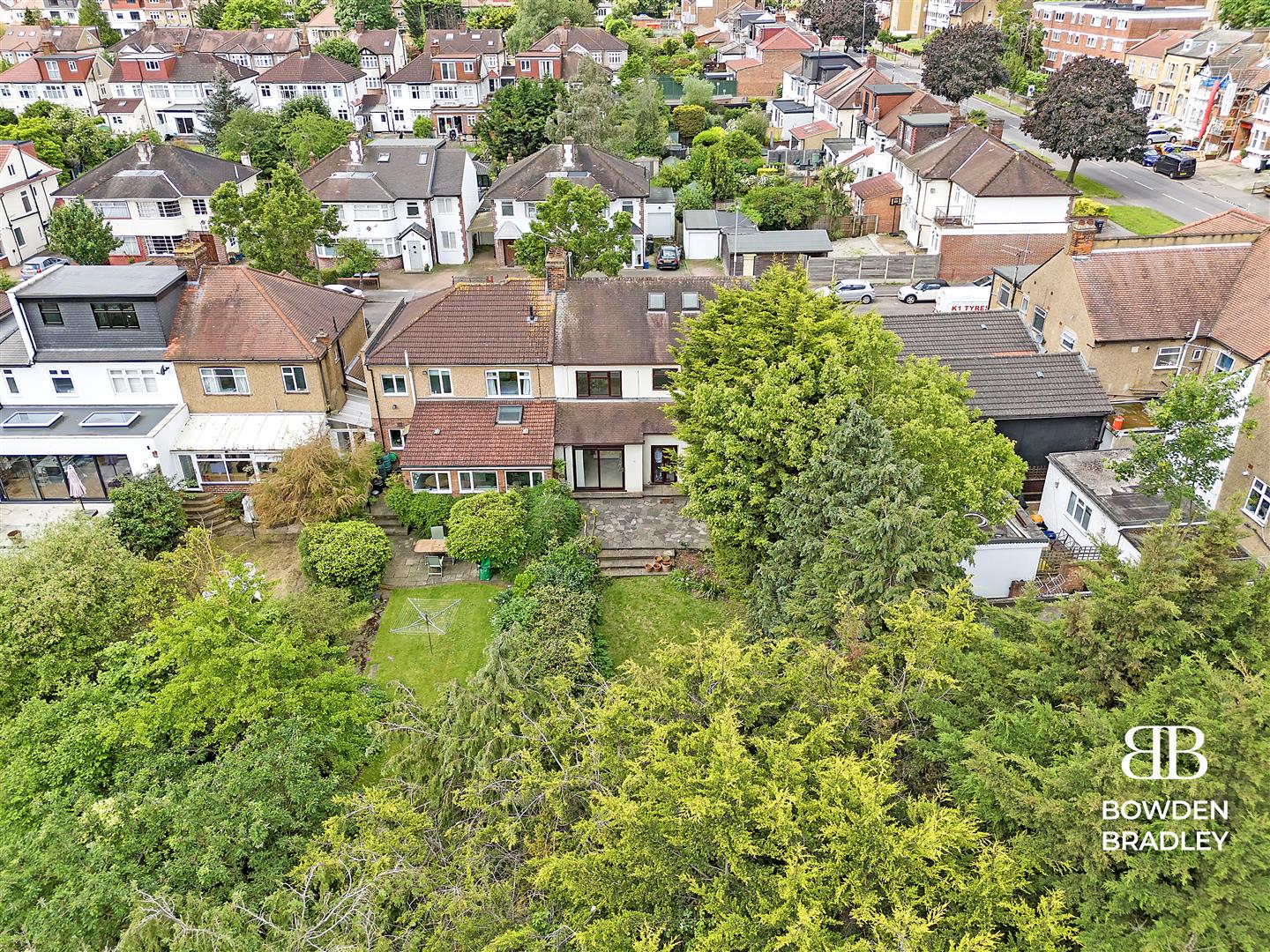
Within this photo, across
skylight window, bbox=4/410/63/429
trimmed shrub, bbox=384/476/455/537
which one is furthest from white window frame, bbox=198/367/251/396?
trimmed shrub, bbox=384/476/455/537

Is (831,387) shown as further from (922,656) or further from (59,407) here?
(59,407)

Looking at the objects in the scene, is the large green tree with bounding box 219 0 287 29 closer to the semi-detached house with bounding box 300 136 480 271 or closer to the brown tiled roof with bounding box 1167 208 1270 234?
the semi-detached house with bounding box 300 136 480 271

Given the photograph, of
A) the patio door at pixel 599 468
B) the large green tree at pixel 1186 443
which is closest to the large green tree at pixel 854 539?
the large green tree at pixel 1186 443

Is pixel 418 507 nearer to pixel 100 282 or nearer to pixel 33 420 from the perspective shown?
pixel 33 420

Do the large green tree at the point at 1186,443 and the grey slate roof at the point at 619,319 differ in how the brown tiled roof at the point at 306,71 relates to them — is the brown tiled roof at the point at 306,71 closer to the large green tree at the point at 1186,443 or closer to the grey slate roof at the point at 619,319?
the grey slate roof at the point at 619,319

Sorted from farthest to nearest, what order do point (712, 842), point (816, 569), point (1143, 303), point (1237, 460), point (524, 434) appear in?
point (1143, 303)
point (524, 434)
point (1237, 460)
point (816, 569)
point (712, 842)

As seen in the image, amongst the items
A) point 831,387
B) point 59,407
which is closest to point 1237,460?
point 831,387
